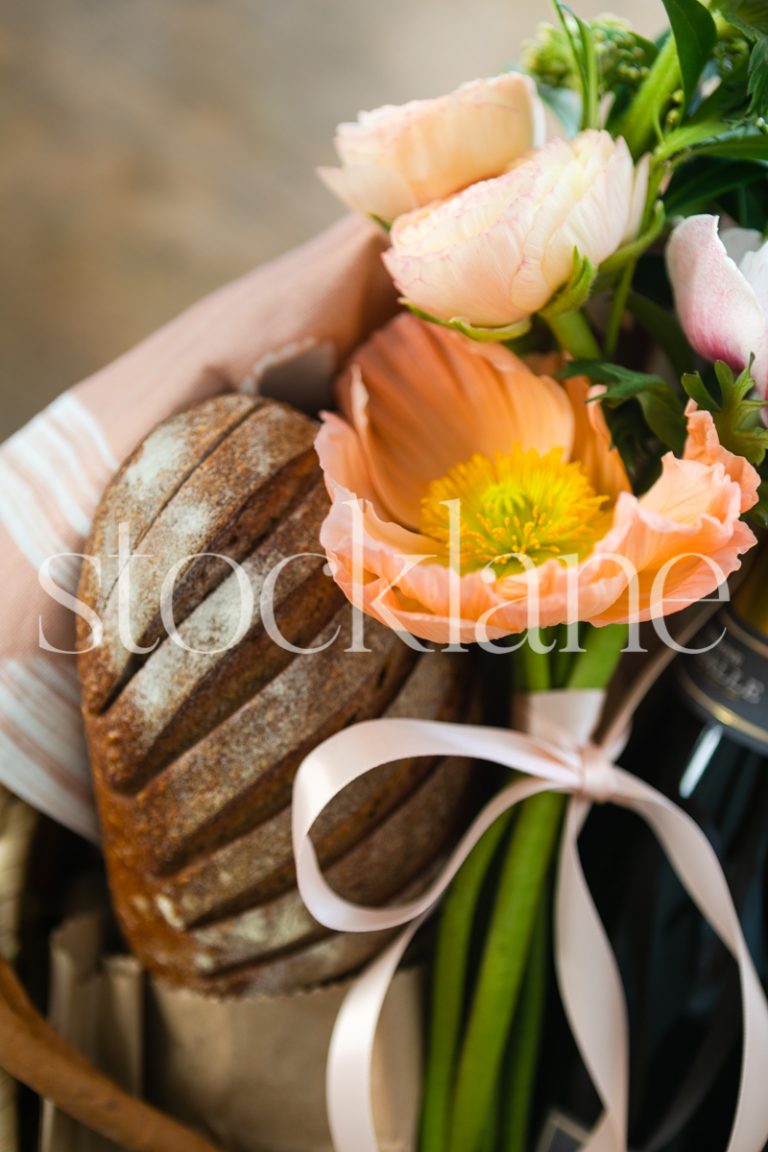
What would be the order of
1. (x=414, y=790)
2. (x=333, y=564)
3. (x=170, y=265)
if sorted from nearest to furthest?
(x=333, y=564) < (x=414, y=790) < (x=170, y=265)

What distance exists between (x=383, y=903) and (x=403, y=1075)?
4.0 inches

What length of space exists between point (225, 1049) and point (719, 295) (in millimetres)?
427

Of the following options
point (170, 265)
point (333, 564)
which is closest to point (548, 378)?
point (333, 564)

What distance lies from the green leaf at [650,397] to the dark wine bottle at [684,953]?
0.14 m

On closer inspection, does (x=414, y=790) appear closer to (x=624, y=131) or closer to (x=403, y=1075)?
(x=403, y=1075)

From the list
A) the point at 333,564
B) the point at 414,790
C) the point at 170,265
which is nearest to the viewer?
the point at 333,564

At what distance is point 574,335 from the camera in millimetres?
408

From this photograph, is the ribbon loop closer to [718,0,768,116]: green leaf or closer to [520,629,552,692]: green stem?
[520,629,552,692]: green stem

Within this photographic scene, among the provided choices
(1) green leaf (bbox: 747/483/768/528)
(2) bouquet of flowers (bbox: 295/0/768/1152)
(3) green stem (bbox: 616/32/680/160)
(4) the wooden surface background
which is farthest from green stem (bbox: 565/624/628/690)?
(4) the wooden surface background

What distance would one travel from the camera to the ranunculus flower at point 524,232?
1.10 feet

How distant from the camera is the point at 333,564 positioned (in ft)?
1.12

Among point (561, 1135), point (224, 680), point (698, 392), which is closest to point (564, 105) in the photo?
point (698, 392)

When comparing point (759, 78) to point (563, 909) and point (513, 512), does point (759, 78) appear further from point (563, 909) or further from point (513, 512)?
point (563, 909)

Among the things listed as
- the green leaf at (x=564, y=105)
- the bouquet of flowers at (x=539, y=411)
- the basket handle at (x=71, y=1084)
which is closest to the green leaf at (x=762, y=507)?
the bouquet of flowers at (x=539, y=411)
